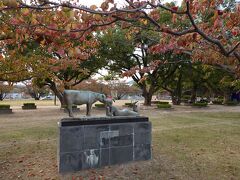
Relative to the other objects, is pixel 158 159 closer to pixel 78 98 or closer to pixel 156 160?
A: pixel 156 160

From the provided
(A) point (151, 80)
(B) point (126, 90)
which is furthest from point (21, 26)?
(B) point (126, 90)

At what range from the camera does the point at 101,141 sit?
678cm

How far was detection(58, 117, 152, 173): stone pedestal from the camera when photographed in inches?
250

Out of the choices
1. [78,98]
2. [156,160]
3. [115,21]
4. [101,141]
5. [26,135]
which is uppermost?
[115,21]

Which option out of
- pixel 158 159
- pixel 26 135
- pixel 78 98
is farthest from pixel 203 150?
pixel 26 135

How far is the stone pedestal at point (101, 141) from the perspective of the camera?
6.35m

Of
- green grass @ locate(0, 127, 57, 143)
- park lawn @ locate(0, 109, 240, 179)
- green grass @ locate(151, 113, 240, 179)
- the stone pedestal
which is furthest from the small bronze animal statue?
green grass @ locate(0, 127, 57, 143)

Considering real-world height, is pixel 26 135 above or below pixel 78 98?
below

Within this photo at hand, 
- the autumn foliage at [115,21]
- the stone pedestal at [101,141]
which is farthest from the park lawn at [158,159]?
the autumn foliage at [115,21]

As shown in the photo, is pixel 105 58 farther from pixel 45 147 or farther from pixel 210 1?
pixel 210 1

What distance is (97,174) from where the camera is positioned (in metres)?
6.27

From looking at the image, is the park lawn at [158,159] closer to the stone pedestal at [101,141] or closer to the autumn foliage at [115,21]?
the stone pedestal at [101,141]

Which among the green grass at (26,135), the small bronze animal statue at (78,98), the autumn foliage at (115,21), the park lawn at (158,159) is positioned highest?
the autumn foliage at (115,21)

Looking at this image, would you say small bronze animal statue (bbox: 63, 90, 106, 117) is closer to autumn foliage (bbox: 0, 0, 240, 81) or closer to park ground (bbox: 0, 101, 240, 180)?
park ground (bbox: 0, 101, 240, 180)
